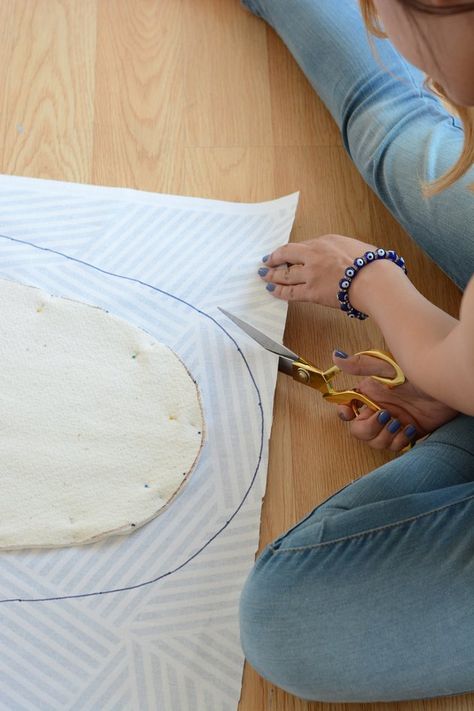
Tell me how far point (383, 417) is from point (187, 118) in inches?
19.5

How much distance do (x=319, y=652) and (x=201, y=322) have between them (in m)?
0.38

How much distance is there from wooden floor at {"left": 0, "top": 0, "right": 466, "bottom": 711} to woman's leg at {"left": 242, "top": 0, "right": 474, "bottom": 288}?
5cm

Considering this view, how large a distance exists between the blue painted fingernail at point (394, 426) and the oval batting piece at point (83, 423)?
0.65 feet

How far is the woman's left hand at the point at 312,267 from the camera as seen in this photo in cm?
88

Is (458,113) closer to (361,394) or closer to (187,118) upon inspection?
(361,394)

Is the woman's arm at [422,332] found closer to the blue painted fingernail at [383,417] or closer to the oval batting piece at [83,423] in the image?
the blue painted fingernail at [383,417]

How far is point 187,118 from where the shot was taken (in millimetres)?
1062

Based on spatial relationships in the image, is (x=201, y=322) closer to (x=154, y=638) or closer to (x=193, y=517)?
(x=193, y=517)

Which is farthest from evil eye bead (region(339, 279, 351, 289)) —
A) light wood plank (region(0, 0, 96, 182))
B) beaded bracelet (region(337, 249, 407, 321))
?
light wood plank (region(0, 0, 96, 182))

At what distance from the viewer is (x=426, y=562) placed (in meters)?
0.69

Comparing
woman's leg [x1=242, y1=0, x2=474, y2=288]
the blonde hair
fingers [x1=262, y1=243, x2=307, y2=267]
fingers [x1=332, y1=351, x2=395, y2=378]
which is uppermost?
the blonde hair

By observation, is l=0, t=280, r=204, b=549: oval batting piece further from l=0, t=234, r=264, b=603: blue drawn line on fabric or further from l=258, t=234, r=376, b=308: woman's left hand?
l=258, t=234, r=376, b=308: woman's left hand

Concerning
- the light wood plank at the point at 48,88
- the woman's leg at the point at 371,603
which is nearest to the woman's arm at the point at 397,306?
the woman's leg at the point at 371,603

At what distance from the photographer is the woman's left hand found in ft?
2.90
